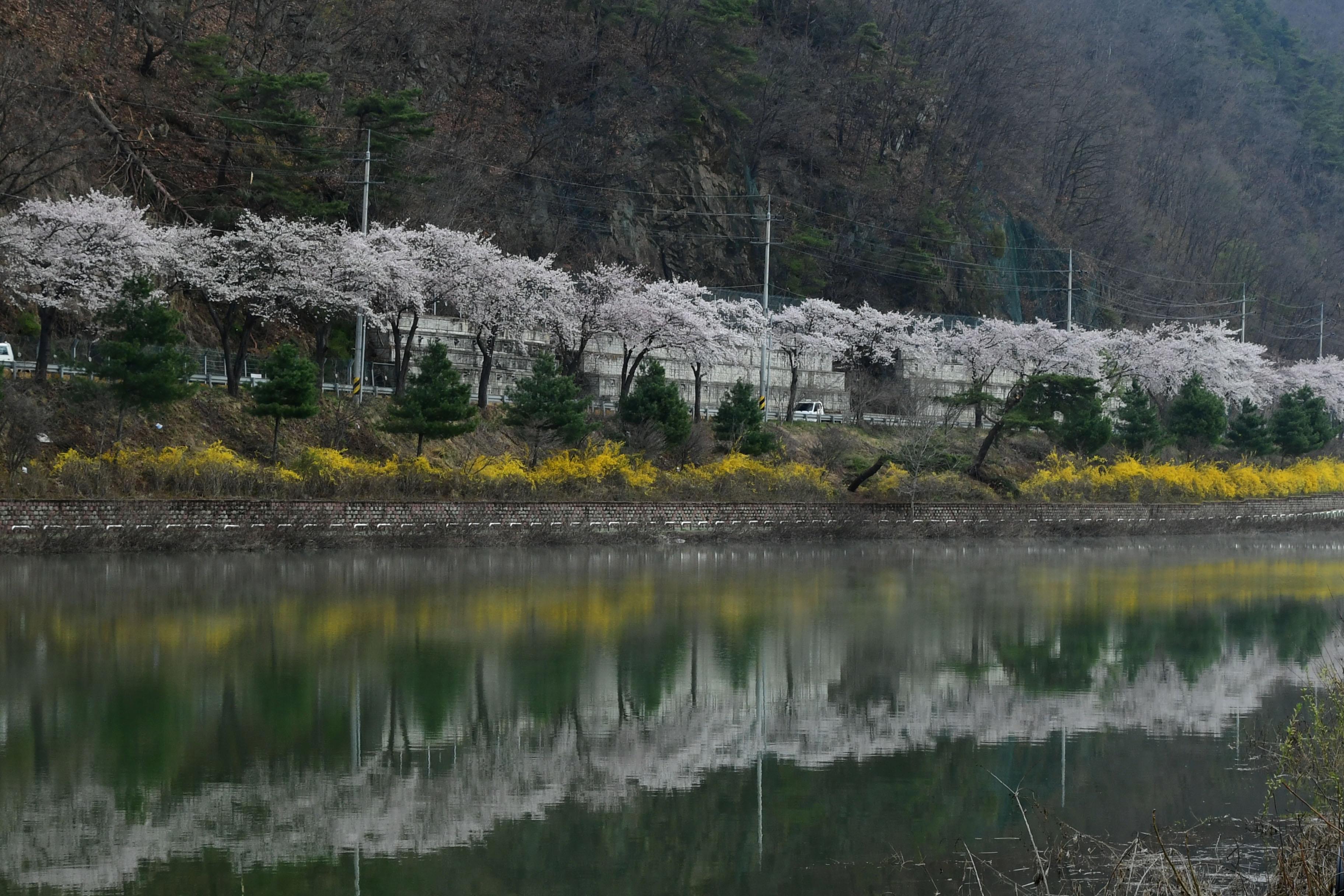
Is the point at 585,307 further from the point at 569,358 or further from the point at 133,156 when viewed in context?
the point at 133,156

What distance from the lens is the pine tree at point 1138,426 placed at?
5806cm

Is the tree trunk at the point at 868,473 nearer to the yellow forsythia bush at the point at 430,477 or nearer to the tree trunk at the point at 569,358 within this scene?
the yellow forsythia bush at the point at 430,477

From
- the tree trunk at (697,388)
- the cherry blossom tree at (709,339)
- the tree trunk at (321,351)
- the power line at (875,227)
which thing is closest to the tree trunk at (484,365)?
the tree trunk at (321,351)

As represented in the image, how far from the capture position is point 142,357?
33.0 meters

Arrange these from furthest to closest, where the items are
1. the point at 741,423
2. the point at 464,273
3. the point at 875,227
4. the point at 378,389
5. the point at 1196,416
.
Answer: the point at 875,227 → the point at 1196,416 → the point at 741,423 → the point at 378,389 → the point at 464,273

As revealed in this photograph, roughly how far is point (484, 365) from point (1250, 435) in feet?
130

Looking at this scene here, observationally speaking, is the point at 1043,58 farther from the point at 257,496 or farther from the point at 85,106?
the point at 257,496

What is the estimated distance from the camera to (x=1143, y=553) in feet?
136

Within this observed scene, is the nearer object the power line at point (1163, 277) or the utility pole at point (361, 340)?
the utility pole at point (361, 340)

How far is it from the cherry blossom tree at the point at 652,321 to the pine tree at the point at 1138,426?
20.6 meters

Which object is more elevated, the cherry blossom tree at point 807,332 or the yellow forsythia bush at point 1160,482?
the cherry blossom tree at point 807,332

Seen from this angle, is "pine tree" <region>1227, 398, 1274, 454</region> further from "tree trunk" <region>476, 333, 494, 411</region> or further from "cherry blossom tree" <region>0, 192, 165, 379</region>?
"cherry blossom tree" <region>0, 192, 165, 379</region>

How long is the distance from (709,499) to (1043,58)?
83.4 meters

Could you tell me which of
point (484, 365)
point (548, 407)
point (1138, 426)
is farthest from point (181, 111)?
point (1138, 426)
